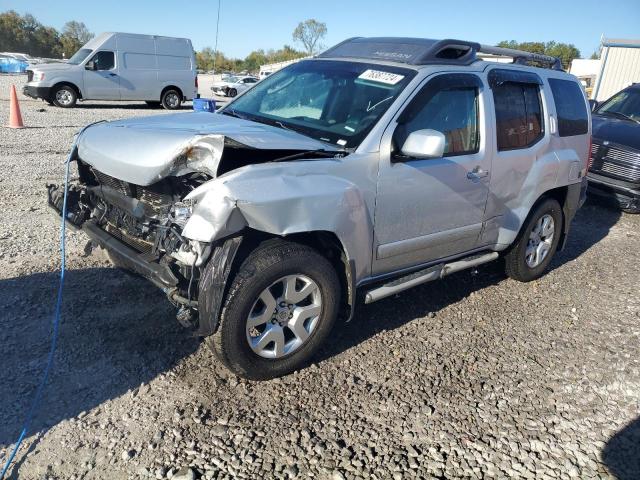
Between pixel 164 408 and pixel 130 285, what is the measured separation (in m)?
1.54

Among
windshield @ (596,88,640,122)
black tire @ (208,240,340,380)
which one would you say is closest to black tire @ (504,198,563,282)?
black tire @ (208,240,340,380)

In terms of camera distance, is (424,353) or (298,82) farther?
(298,82)

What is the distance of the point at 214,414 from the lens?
2939 millimetres

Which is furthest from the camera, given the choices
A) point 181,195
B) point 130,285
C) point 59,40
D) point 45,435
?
point 59,40

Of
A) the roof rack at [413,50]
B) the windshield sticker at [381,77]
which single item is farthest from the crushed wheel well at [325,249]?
the roof rack at [413,50]

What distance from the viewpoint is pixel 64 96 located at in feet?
54.5

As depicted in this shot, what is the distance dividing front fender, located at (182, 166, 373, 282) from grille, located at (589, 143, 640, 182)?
20.6 feet

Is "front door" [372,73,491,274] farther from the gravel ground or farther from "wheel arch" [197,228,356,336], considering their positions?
the gravel ground

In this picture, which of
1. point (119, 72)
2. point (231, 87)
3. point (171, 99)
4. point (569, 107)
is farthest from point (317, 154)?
point (231, 87)

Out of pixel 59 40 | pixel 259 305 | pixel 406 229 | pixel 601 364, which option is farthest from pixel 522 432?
pixel 59 40

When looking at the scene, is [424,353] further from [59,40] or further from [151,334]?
[59,40]

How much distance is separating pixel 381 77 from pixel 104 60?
15.6m

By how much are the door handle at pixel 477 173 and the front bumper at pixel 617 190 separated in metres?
4.99

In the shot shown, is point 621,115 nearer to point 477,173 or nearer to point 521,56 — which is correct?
point 521,56
